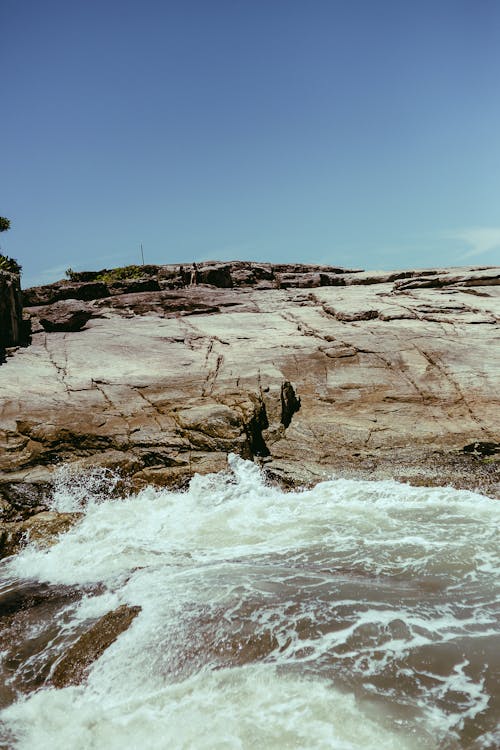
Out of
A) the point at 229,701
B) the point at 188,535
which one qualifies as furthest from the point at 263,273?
the point at 229,701

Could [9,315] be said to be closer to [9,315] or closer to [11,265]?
[9,315]

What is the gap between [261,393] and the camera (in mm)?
13984

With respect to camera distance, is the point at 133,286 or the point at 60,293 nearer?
the point at 60,293

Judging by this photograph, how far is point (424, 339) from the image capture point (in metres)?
16.7

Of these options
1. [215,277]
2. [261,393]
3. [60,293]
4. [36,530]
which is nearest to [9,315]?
[60,293]

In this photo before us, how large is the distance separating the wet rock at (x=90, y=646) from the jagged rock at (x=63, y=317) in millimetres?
13464

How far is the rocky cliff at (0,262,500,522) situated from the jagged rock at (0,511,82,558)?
0.28 m

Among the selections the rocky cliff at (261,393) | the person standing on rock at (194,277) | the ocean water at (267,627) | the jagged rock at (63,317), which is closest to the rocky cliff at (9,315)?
the rocky cliff at (261,393)

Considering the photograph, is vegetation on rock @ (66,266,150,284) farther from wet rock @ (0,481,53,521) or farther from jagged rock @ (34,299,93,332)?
wet rock @ (0,481,53,521)

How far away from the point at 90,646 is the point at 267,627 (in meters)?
2.15

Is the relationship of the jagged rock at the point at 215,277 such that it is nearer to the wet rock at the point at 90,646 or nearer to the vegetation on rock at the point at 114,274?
the vegetation on rock at the point at 114,274

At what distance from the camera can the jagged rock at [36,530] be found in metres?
9.86

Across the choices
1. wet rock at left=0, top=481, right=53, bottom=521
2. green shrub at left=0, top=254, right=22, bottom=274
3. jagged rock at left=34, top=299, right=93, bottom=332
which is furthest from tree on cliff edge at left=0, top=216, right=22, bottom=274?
wet rock at left=0, top=481, right=53, bottom=521

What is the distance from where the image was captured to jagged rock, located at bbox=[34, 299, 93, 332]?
18719 mm
